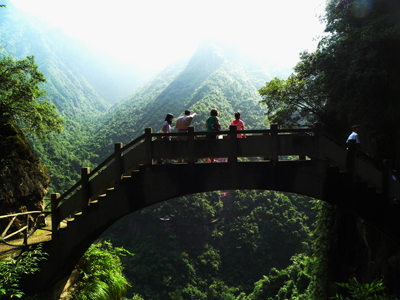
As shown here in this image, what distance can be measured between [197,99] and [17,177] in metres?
66.8

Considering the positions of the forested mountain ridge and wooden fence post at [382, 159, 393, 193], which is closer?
wooden fence post at [382, 159, 393, 193]

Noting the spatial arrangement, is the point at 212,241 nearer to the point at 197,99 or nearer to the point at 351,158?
the point at 197,99

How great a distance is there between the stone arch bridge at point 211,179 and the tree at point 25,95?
5933 mm

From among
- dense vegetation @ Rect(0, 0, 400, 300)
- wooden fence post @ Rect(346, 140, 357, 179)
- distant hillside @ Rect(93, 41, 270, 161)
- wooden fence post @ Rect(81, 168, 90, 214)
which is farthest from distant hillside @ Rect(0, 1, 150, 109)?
wooden fence post @ Rect(346, 140, 357, 179)

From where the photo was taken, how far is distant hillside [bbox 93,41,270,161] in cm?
6525

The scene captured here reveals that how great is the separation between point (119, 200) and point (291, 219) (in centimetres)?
4755

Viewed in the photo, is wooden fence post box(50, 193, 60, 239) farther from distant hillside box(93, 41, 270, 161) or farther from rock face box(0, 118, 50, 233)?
distant hillside box(93, 41, 270, 161)

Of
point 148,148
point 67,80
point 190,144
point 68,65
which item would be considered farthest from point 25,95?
point 68,65

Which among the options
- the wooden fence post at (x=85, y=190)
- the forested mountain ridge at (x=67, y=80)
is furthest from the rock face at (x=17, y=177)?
the forested mountain ridge at (x=67, y=80)

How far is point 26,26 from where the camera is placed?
111125 mm

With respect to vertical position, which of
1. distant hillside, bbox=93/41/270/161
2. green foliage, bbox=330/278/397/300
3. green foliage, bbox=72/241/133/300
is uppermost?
distant hillside, bbox=93/41/270/161

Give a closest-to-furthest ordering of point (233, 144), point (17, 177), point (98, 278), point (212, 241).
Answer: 1. point (233, 144)
2. point (98, 278)
3. point (17, 177)
4. point (212, 241)

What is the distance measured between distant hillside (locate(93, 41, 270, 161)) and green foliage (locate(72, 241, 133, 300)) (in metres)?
49.9

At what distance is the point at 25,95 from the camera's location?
1114 cm
